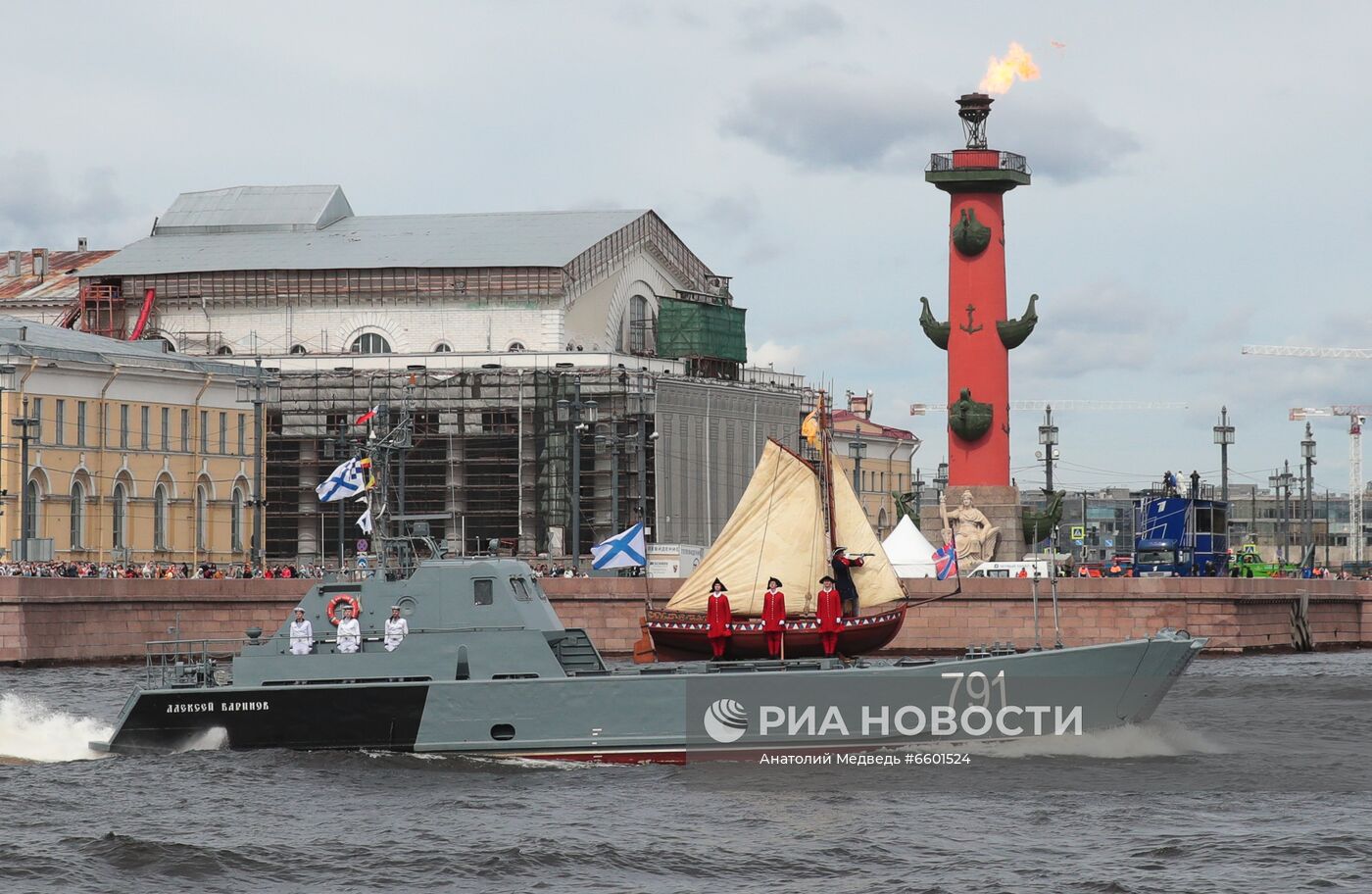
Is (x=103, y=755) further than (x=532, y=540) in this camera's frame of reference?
No

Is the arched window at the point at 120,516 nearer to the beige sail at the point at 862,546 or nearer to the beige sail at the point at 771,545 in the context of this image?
the beige sail at the point at 771,545

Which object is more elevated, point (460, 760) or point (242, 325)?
point (242, 325)

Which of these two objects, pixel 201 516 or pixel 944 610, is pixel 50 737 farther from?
pixel 201 516

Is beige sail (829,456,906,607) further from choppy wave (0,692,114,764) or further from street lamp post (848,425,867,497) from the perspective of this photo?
street lamp post (848,425,867,497)

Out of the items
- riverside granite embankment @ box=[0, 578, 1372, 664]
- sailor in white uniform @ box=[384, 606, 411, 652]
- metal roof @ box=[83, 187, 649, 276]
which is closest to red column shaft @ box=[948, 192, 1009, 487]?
riverside granite embankment @ box=[0, 578, 1372, 664]

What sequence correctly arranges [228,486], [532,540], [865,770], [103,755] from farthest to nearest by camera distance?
[532,540] < [228,486] < [103,755] < [865,770]

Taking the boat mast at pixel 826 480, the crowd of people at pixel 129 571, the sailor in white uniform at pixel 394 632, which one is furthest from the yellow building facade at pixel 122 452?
the sailor in white uniform at pixel 394 632

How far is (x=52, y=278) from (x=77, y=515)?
130ft

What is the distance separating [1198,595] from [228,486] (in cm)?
4741

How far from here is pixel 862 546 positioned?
165 ft

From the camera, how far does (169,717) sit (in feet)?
128

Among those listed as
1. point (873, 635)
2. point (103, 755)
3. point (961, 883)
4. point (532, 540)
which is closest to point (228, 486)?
point (532, 540)

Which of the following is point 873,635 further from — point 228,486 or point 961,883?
point 228,486

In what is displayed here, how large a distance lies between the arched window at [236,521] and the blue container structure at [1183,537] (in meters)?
40.1
